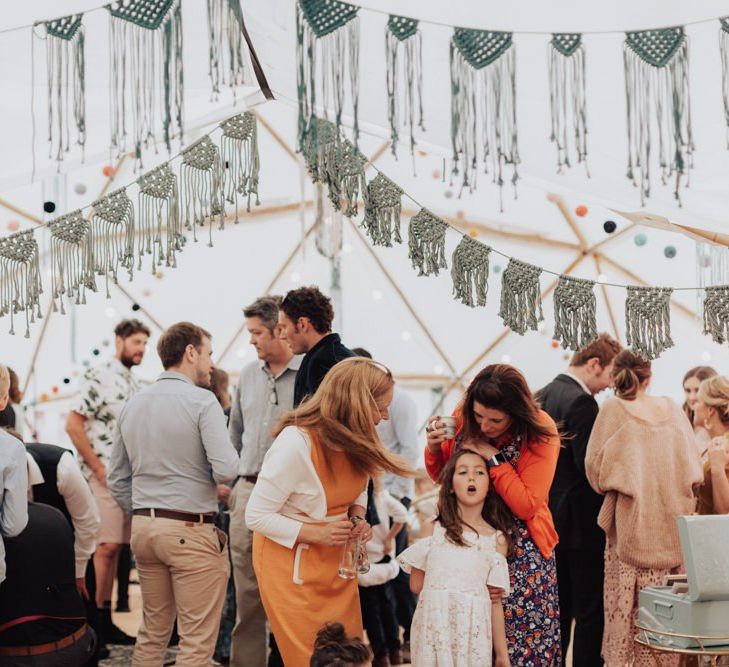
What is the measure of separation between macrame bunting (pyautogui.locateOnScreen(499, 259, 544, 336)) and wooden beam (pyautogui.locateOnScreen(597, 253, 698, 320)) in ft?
10.1

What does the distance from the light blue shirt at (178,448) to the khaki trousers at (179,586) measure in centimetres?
9

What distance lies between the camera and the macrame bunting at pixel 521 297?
3648mm

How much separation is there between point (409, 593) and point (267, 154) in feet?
11.6

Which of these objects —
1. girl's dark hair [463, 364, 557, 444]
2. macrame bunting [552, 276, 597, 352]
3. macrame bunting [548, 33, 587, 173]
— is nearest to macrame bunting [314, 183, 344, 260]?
macrame bunting [552, 276, 597, 352]

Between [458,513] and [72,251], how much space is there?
1684 millimetres

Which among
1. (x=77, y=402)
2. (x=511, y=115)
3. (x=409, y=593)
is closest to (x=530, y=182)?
(x=511, y=115)

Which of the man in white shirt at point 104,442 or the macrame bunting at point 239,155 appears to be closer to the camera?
the macrame bunting at point 239,155

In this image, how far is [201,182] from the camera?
369 centimetres

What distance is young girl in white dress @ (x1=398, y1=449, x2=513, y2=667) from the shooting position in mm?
2902

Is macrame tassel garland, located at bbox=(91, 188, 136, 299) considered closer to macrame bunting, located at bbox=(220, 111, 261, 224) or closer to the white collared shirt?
macrame bunting, located at bbox=(220, 111, 261, 224)

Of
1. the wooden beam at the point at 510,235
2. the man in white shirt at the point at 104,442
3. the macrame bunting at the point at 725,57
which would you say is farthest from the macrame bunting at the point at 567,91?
the wooden beam at the point at 510,235

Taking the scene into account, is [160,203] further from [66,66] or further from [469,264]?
[469,264]

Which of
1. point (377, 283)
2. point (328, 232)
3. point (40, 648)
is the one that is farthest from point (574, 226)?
point (40, 648)

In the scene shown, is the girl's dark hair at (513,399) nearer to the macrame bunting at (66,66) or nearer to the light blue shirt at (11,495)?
the light blue shirt at (11,495)
